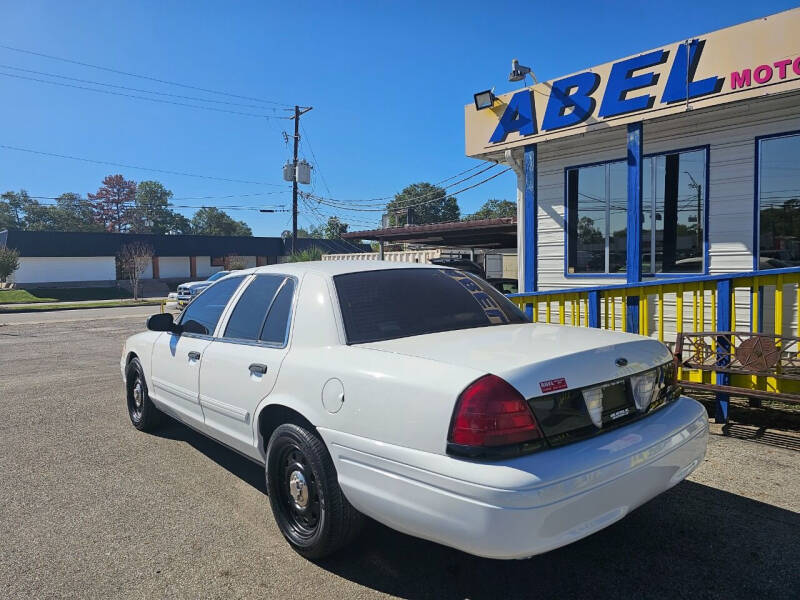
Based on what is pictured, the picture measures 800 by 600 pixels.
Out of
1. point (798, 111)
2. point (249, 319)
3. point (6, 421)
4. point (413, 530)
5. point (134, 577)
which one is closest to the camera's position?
point (413, 530)

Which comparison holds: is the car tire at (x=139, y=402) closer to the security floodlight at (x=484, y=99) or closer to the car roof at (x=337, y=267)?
the car roof at (x=337, y=267)

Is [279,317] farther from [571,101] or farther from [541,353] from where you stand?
[571,101]

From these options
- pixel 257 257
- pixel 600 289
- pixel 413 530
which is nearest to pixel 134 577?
pixel 413 530

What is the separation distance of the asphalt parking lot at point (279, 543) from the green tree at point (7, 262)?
38.5 meters

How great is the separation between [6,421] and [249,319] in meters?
3.82

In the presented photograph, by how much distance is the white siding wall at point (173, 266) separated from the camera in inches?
1908

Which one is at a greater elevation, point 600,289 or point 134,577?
point 600,289

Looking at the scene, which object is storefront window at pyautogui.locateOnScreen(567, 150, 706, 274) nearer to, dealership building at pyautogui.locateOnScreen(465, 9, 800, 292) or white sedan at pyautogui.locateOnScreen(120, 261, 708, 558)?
dealership building at pyautogui.locateOnScreen(465, 9, 800, 292)

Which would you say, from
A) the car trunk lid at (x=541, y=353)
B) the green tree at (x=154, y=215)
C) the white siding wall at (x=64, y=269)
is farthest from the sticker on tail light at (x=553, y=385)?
the green tree at (x=154, y=215)

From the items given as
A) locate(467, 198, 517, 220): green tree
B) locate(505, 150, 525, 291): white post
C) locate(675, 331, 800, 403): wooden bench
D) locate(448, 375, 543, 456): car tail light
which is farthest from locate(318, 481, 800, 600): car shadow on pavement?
locate(467, 198, 517, 220): green tree

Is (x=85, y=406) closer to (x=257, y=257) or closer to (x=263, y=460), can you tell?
(x=263, y=460)

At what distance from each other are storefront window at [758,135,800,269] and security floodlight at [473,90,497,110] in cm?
372

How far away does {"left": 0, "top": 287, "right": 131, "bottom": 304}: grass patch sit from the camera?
3569cm

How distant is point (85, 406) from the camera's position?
638cm
